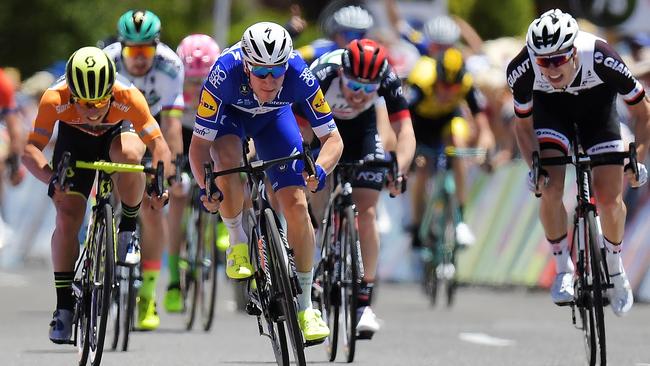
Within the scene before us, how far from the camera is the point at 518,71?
37.1ft

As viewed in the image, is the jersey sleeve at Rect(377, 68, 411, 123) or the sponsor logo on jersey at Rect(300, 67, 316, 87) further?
the jersey sleeve at Rect(377, 68, 411, 123)

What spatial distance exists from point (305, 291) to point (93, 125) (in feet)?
6.40

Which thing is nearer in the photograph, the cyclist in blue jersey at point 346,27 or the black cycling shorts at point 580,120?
the black cycling shorts at point 580,120

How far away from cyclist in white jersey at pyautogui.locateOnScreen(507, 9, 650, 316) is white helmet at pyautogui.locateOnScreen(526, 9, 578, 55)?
0.21 m

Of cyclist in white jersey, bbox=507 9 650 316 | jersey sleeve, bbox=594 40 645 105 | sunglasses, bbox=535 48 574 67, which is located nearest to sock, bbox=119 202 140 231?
cyclist in white jersey, bbox=507 9 650 316

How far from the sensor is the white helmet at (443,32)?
1786cm

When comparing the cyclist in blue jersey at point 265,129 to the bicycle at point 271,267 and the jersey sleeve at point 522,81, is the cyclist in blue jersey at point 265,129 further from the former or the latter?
the jersey sleeve at point 522,81

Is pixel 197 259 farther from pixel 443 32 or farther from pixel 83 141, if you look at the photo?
pixel 443 32

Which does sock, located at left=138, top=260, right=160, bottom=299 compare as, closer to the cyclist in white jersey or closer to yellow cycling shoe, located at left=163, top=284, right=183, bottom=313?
yellow cycling shoe, located at left=163, top=284, right=183, bottom=313

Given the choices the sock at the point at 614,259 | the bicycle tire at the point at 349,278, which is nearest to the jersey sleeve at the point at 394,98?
the bicycle tire at the point at 349,278

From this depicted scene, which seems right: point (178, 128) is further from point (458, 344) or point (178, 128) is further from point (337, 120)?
point (458, 344)

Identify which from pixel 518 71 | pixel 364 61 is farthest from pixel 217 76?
pixel 364 61

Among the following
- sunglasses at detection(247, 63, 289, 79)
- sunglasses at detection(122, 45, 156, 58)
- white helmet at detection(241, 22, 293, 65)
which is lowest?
sunglasses at detection(247, 63, 289, 79)

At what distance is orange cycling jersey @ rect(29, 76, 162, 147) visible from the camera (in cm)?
1122
